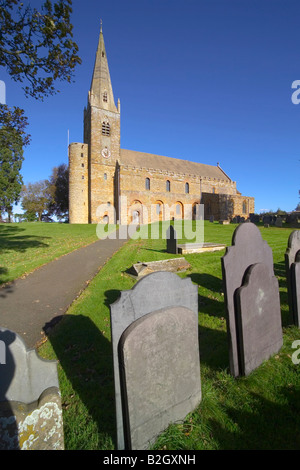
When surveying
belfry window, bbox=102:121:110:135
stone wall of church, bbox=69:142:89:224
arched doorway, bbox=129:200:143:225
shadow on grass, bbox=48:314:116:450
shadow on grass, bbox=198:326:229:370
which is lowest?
shadow on grass, bbox=48:314:116:450

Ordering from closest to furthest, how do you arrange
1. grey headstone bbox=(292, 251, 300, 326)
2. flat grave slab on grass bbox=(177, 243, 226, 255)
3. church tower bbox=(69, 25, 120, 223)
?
grey headstone bbox=(292, 251, 300, 326) < flat grave slab on grass bbox=(177, 243, 226, 255) < church tower bbox=(69, 25, 120, 223)

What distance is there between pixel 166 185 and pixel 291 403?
37.0m

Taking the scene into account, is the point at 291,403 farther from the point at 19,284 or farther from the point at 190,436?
the point at 19,284

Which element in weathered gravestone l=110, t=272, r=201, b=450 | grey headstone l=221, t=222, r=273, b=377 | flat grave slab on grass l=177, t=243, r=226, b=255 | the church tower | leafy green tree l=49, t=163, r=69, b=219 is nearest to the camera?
weathered gravestone l=110, t=272, r=201, b=450

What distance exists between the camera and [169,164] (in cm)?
4216

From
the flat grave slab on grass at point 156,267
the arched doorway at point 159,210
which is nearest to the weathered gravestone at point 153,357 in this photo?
the flat grave slab on grass at point 156,267

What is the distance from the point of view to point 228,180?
156ft

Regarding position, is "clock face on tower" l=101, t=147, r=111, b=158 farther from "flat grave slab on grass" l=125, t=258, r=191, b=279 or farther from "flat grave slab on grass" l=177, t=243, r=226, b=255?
"flat grave slab on grass" l=125, t=258, r=191, b=279

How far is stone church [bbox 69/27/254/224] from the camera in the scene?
33438mm

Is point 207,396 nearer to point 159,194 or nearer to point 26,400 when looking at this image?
point 26,400

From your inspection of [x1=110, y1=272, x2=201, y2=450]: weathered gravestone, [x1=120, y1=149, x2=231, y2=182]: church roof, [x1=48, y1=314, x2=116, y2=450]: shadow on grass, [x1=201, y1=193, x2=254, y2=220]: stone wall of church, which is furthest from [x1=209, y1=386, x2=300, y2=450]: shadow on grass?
[x1=201, y1=193, x2=254, y2=220]: stone wall of church

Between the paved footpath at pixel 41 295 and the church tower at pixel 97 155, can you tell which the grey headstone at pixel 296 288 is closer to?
the paved footpath at pixel 41 295

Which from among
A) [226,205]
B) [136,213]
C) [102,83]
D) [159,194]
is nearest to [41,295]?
[136,213]

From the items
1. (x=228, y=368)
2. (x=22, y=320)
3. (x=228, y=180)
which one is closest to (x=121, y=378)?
(x=228, y=368)
